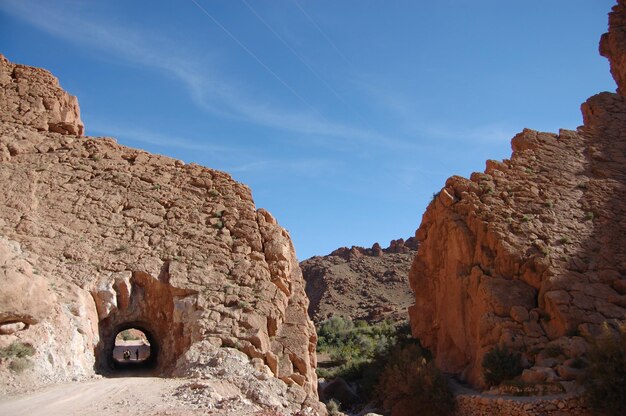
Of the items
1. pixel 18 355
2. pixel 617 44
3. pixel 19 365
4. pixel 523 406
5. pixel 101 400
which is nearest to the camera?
pixel 101 400

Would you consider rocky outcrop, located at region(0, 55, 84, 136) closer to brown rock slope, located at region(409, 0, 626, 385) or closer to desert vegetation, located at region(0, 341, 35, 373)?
desert vegetation, located at region(0, 341, 35, 373)

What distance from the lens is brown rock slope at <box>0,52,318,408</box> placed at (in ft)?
42.9

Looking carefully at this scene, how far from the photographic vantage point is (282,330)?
1545cm

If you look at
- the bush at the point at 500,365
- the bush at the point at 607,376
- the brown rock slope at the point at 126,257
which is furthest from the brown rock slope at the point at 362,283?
the bush at the point at 607,376

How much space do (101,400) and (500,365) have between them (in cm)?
968

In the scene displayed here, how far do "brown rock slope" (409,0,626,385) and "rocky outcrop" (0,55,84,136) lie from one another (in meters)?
12.6

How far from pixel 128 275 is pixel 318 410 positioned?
566 cm

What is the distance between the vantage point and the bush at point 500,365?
15125 mm

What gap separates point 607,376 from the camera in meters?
13.1

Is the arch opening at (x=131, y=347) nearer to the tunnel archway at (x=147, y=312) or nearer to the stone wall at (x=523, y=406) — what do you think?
the tunnel archway at (x=147, y=312)

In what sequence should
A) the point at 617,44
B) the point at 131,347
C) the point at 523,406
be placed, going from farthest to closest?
1. the point at 131,347
2. the point at 617,44
3. the point at 523,406

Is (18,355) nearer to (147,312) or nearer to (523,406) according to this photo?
(147,312)

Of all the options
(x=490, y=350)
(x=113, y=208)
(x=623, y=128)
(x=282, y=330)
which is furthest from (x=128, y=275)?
(x=623, y=128)

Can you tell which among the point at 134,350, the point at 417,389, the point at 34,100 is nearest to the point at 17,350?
the point at 34,100
